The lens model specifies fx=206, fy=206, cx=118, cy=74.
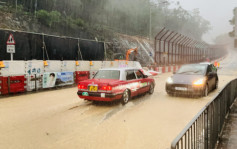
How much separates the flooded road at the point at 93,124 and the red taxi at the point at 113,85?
0.39 m

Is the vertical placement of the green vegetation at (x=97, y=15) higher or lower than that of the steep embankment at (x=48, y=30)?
higher

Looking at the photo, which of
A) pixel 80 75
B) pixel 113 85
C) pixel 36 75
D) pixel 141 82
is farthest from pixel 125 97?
pixel 80 75

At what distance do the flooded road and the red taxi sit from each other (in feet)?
1.27

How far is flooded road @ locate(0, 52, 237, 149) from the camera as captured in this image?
423cm

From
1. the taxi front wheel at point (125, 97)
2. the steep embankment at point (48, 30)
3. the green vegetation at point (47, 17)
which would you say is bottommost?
the taxi front wheel at point (125, 97)

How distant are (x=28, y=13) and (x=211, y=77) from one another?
81.5 ft

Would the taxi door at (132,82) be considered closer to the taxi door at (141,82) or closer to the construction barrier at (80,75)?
the taxi door at (141,82)

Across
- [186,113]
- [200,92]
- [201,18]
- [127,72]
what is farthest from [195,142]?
[201,18]

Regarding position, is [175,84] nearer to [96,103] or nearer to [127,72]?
[127,72]

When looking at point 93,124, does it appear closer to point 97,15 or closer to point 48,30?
point 48,30

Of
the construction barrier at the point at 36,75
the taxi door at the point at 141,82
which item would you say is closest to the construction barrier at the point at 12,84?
the construction barrier at the point at 36,75

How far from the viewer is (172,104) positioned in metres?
7.77

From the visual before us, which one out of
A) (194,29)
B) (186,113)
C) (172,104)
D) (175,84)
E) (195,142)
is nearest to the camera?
(195,142)

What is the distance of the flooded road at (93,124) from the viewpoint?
423 cm
